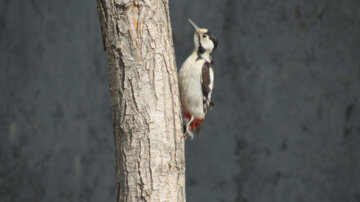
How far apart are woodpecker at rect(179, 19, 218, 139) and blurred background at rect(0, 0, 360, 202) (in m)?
1.46

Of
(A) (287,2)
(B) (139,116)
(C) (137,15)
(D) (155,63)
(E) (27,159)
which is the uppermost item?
(A) (287,2)

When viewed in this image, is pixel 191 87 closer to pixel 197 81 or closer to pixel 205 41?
pixel 197 81

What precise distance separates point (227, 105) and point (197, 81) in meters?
1.73

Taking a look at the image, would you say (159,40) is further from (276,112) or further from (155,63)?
(276,112)

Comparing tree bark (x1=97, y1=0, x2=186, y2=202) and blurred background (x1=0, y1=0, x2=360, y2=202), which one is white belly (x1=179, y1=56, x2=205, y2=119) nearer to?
tree bark (x1=97, y1=0, x2=186, y2=202)

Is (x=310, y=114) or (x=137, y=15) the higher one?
(x=137, y=15)

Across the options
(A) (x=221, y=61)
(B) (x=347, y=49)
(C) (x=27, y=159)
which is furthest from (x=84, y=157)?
(B) (x=347, y=49)

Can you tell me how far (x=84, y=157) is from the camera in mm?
6273

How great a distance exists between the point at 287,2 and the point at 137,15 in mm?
3017

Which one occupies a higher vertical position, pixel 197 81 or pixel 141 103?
pixel 197 81

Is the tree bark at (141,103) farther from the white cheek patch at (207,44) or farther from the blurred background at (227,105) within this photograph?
the blurred background at (227,105)

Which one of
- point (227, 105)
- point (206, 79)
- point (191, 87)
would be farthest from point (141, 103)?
point (227, 105)

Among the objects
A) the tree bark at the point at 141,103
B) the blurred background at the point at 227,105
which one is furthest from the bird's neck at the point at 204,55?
the blurred background at the point at 227,105

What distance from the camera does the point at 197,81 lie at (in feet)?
15.1
